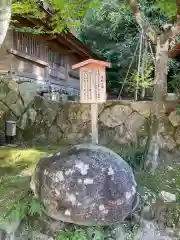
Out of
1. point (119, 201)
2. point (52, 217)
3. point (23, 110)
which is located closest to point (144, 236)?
point (119, 201)

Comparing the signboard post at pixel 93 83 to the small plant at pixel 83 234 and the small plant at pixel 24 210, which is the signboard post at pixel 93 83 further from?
the small plant at pixel 83 234

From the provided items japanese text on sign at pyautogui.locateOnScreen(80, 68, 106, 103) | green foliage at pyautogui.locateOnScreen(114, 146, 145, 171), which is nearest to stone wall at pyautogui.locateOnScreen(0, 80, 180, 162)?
green foliage at pyautogui.locateOnScreen(114, 146, 145, 171)

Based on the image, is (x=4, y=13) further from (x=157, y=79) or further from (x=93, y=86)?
(x=157, y=79)

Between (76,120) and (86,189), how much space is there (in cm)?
415

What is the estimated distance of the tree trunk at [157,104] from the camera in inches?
226

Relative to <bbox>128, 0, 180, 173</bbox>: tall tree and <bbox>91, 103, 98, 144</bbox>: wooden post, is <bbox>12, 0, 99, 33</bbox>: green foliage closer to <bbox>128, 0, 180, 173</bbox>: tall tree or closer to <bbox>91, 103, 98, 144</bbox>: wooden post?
<bbox>128, 0, 180, 173</bbox>: tall tree

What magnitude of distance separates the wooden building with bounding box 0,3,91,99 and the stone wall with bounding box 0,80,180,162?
2.29 ft

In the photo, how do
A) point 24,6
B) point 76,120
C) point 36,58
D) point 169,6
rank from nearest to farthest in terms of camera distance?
point 169,6, point 24,6, point 76,120, point 36,58

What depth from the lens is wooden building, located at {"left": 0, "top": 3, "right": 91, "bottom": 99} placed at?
8.72 m

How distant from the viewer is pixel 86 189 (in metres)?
3.99

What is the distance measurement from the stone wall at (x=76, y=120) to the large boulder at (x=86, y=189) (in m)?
3.05

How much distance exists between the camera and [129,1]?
577cm

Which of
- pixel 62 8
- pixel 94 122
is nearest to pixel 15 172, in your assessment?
pixel 94 122

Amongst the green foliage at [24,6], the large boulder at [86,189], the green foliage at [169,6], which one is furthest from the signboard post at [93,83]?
the green foliage at [24,6]
